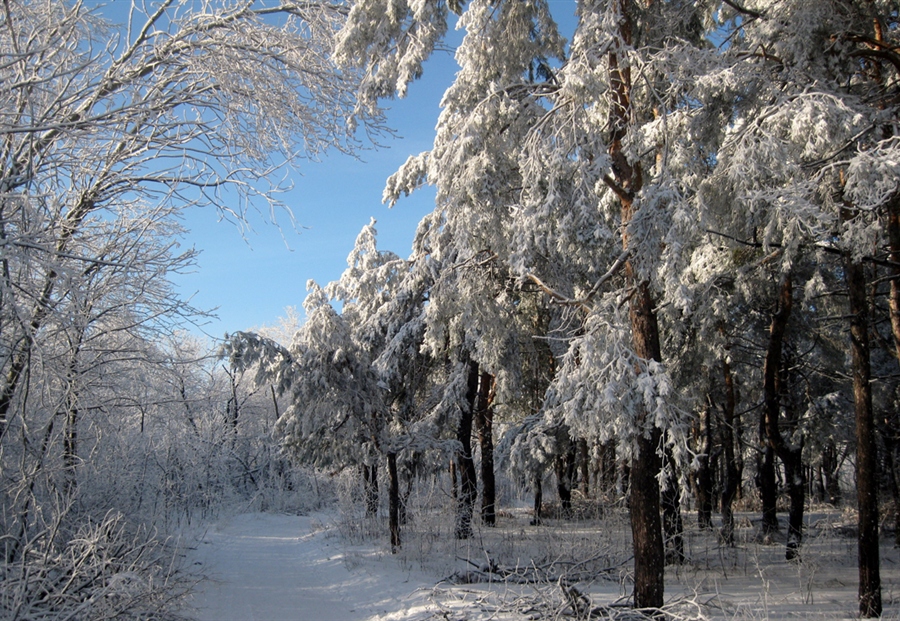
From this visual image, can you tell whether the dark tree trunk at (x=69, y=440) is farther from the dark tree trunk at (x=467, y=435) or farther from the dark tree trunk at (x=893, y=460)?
the dark tree trunk at (x=893, y=460)

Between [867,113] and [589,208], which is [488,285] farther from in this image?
[867,113]

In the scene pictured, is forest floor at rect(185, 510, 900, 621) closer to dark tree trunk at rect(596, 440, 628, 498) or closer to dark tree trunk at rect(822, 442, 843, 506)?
dark tree trunk at rect(596, 440, 628, 498)

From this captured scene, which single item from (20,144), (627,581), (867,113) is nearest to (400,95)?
(20,144)

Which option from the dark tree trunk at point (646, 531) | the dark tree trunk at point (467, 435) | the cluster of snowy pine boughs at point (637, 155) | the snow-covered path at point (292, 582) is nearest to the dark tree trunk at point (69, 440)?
the snow-covered path at point (292, 582)

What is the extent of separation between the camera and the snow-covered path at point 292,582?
27.6ft

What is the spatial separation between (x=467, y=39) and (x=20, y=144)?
240 inches

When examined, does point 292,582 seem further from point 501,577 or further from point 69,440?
point 69,440

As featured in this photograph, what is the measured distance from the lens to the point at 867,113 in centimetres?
825

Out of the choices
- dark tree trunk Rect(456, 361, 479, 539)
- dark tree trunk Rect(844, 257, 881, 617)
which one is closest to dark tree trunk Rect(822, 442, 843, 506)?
dark tree trunk Rect(456, 361, 479, 539)

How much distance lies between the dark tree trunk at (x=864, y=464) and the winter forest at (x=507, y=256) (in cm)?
4

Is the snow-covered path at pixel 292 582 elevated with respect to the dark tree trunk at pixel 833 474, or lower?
elevated

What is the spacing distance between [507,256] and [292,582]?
6826mm

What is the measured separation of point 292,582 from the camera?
10414 mm

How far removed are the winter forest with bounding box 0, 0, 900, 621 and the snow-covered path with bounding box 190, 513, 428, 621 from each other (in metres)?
0.66
